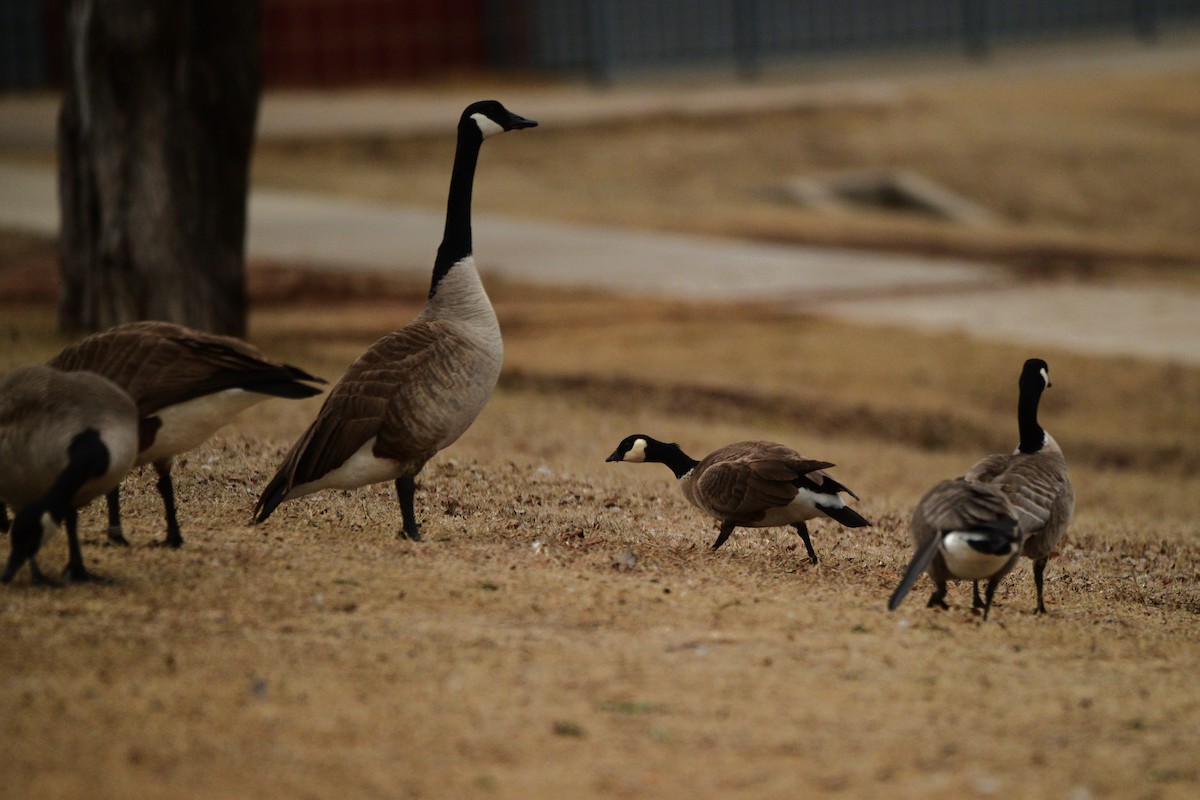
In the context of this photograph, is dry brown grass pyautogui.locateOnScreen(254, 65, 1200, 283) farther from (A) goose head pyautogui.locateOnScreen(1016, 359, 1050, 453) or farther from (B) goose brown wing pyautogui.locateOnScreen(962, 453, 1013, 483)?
(B) goose brown wing pyautogui.locateOnScreen(962, 453, 1013, 483)

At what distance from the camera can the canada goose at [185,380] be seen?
19.4 feet

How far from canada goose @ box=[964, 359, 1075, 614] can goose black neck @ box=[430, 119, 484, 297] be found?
2460mm

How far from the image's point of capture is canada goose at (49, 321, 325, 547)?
5.92 meters

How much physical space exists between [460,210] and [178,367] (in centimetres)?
170

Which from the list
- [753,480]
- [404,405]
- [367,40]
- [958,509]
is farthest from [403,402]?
[367,40]

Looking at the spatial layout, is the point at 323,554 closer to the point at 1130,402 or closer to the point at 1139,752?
the point at 1139,752

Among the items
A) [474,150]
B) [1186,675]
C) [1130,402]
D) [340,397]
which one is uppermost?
[474,150]

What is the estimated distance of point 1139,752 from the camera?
4805mm

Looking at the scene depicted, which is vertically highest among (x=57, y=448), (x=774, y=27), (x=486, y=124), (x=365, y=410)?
(x=774, y=27)

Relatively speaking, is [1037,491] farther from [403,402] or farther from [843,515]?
[403,402]

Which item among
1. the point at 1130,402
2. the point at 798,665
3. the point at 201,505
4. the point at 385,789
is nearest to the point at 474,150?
the point at 201,505

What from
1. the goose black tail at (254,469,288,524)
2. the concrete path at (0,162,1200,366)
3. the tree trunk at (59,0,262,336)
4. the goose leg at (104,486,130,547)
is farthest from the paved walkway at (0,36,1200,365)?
the goose leg at (104,486,130,547)

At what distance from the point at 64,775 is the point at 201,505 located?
282 cm

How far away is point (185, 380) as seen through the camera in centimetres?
594
